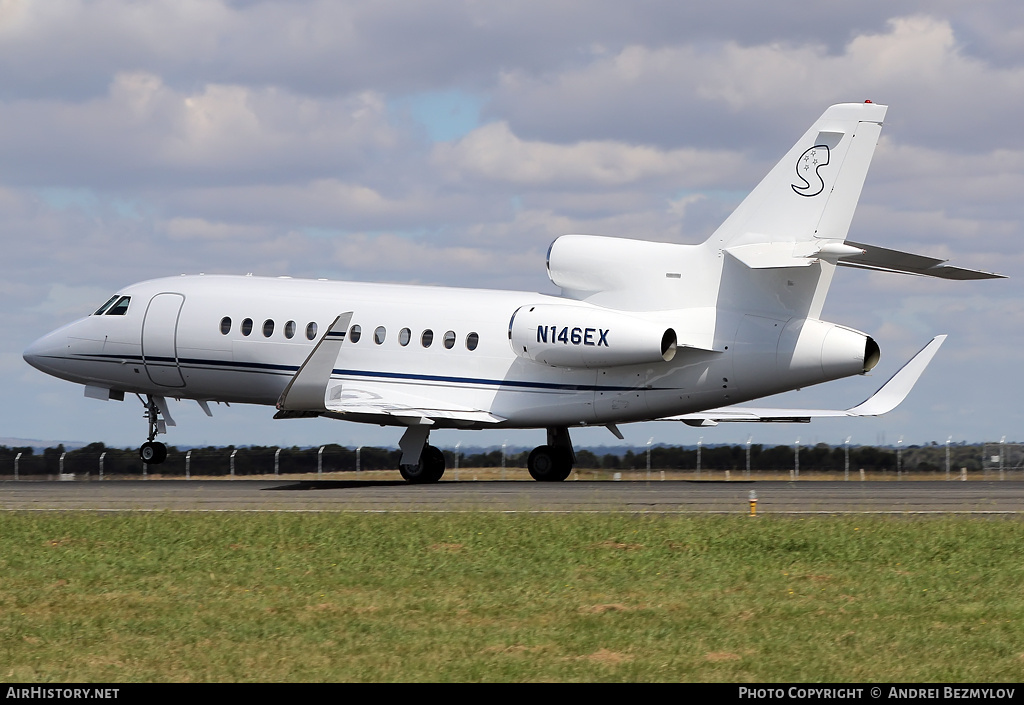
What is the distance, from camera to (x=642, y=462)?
42.2 metres

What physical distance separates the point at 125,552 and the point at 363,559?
3317 millimetres

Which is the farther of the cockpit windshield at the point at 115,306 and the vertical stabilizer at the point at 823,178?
the cockpit windshield at the point at 115,306

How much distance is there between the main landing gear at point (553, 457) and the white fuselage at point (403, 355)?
1.50m

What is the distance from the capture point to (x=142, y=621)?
12367 millimetres

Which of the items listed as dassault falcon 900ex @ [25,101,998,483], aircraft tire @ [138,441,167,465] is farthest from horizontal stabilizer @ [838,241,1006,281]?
aircraft tire @ [138,441,167,465]

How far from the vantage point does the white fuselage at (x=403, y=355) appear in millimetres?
28781

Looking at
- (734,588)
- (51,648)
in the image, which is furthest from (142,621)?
(734,588)

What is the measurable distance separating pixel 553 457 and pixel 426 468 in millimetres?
3248

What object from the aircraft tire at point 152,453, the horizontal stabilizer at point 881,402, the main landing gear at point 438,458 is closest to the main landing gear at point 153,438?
the aircraft tire at point 152,453

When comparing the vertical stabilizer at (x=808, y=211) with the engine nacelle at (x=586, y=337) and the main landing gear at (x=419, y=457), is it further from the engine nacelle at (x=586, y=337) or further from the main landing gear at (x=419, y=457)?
the main landing gear at (x=419, y=457)

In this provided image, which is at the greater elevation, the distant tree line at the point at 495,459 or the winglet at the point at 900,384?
the winglet at the point at 900,384

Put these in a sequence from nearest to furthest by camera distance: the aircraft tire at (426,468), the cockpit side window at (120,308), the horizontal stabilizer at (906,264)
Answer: the horizontal stabilizer at (906,264)
the aircraft tire at (426,468)
the cockpit side window at (120,308)

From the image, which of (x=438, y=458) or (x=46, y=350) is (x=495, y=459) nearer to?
(x=438, y=458)
